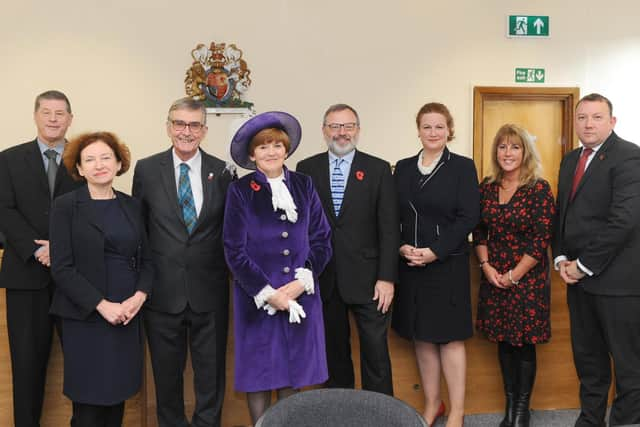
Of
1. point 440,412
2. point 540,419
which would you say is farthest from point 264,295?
point 540,419

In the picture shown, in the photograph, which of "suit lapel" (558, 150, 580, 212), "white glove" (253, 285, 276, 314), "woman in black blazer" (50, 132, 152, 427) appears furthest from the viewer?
"suit lapel" (558, 150, 580, 212)

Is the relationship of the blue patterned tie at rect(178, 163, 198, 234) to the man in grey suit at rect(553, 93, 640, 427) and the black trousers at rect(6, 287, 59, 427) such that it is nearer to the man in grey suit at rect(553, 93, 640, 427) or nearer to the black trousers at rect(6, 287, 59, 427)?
the black trousers at rect(6, 287, 59, 427)

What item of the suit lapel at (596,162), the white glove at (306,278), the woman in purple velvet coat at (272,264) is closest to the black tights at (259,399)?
the woman in purple velvet coat at (272,264)

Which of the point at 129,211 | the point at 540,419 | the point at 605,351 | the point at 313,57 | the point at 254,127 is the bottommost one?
the point at 540,419

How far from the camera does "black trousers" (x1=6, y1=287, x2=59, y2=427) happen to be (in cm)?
253

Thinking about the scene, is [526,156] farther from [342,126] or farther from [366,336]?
[366,336]

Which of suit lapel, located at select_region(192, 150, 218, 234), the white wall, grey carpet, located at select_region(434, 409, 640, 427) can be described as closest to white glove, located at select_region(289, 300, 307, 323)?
suit lapel, located at select_region(192, 150, 218, 234)

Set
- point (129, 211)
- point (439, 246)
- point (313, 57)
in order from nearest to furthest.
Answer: point (129, 211) < point (439, 246) < point (313, 57)

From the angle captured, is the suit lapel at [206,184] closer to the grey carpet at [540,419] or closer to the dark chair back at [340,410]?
the dark chair back at [340,410]

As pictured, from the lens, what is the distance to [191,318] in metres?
Answer: 2.46

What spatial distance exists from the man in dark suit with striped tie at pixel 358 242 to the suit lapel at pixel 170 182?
2.15 ft

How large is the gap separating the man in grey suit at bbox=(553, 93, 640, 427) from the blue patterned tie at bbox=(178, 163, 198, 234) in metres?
1.72

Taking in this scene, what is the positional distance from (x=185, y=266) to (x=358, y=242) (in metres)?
0.79

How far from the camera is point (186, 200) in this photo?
2453 mm
